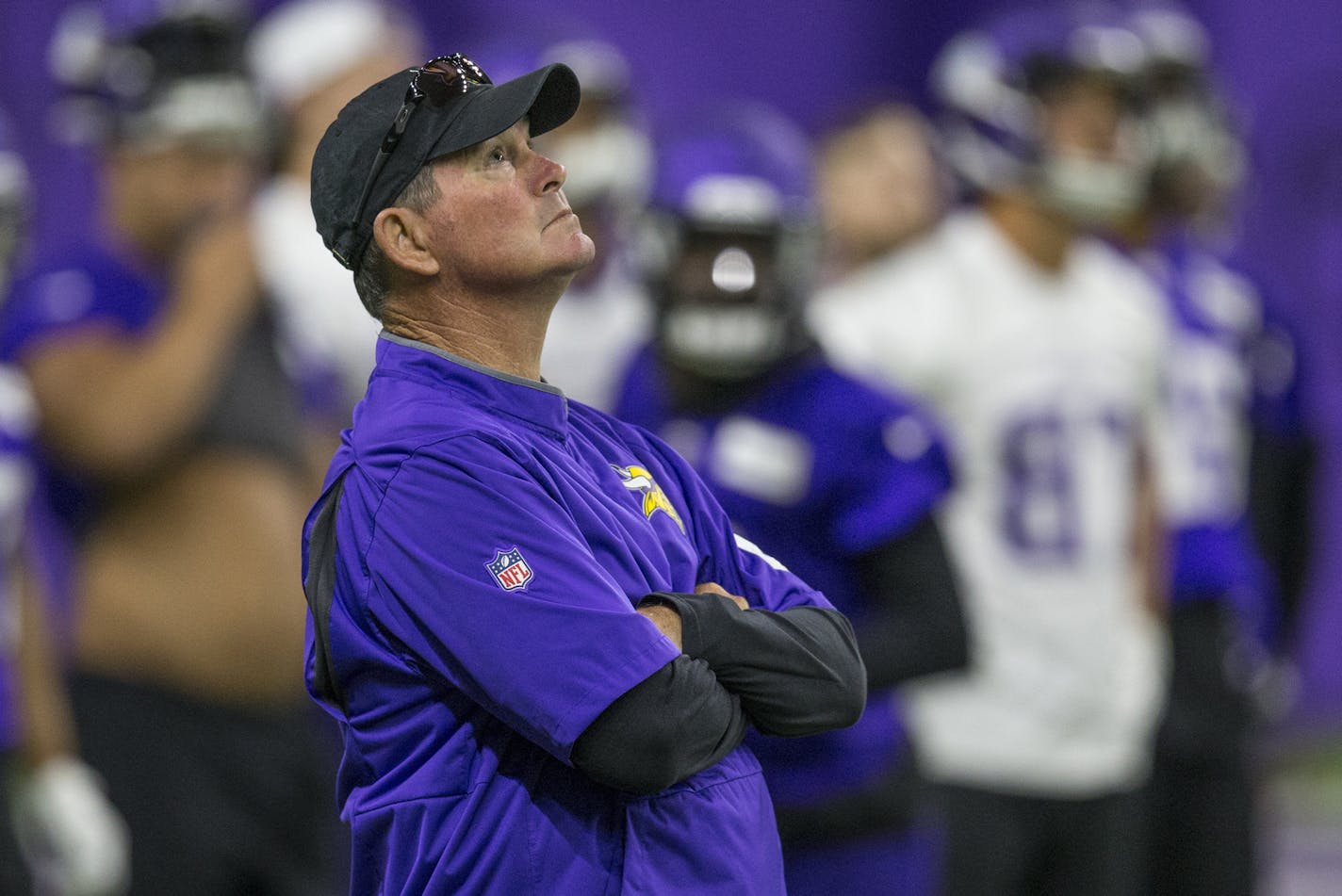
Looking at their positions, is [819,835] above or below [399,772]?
below

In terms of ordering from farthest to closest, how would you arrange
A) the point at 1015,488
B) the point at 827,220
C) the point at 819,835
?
the point at 827,220 → the point at 1015,488 → the point at 819,835

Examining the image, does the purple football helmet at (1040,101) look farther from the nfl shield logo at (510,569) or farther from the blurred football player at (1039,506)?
the nfl shield logo at (510,569)

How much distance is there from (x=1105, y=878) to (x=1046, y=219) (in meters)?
1.28

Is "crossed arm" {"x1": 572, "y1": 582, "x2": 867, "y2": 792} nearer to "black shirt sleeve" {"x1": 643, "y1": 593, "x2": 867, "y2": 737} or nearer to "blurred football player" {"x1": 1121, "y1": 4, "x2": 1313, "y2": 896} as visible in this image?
"black shirt sleeve" {"x1": 643, "y1": 593, "x2": 867, "y2": 737}

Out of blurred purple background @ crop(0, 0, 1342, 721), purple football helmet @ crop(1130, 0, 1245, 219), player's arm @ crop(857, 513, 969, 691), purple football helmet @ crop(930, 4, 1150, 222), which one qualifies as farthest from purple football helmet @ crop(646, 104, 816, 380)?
blurred purple background @ crop(0, 0, 1342, 721)

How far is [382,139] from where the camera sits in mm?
1525

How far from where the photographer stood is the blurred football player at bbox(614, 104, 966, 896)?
281 centimetres

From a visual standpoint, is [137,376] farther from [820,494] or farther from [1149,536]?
[1149,536]

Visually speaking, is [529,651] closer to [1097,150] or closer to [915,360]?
[915,360]

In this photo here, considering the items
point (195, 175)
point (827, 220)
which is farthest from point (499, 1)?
point (195, 175)

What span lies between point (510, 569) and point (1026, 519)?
7.76 feet

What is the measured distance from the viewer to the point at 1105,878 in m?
3.72

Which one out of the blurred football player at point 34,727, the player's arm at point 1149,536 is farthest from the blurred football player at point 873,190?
the blurred football player at point 34,727

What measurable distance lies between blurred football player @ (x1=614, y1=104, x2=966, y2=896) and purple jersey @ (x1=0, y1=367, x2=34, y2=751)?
114 cm
